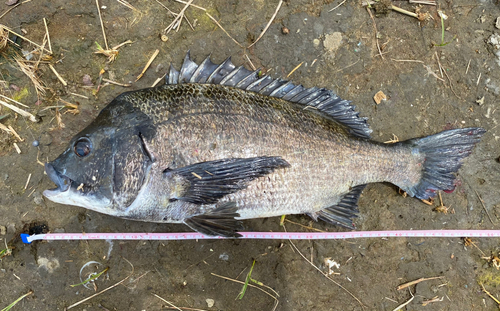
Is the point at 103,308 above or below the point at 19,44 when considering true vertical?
below

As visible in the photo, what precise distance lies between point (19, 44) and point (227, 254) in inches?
127

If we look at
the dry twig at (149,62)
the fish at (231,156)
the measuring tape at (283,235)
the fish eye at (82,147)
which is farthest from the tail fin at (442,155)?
the fish eye at (82,147)

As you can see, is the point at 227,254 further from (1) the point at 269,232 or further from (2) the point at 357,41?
(2) the point at 357,41

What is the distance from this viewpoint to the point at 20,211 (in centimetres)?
303

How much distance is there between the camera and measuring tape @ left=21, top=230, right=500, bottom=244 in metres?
3.02

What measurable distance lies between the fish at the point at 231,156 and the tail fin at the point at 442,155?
0.03 ft

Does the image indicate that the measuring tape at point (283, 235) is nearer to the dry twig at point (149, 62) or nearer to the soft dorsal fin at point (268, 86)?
the soft dorsal fin at point (268, 86)

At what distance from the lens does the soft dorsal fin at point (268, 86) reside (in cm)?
268

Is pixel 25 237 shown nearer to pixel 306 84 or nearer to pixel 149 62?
pixel 149 62

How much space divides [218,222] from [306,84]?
1.83 m

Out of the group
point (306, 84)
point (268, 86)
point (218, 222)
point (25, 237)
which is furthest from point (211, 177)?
point (25, 237)

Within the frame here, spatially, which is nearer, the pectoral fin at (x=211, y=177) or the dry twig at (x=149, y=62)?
the pectoral fin at (x=211, y=177)

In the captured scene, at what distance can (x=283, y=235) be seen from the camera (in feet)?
10.1

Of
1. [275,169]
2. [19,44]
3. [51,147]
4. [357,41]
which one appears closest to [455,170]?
[357,41]
